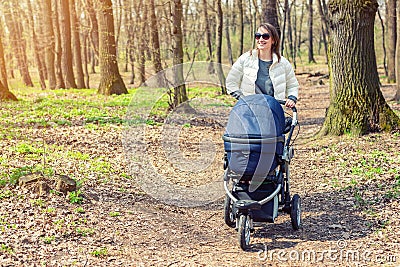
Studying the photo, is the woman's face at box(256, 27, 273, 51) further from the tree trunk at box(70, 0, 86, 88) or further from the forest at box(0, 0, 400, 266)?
the tree trunk at box(70, 0, 86, 88)

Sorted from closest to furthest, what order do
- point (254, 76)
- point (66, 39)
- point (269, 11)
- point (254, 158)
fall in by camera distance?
point (254, 158)
point (254, 76)
point (269, 11)
point (66, 39)

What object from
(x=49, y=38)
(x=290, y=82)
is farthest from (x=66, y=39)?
(x=290, y=82)

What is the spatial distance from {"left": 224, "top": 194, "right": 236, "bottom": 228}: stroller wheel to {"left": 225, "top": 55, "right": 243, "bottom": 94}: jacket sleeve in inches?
49.6

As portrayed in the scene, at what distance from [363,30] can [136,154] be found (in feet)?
16.0

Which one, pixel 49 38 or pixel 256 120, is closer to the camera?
pixel 256 120

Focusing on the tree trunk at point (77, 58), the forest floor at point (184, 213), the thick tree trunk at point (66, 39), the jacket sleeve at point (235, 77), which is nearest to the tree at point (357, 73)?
the forest floor at point (184, 213)

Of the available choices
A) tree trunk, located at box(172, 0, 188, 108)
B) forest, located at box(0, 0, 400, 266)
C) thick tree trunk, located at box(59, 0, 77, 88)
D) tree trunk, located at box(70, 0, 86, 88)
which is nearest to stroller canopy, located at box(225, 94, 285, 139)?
forest, located at box(0, 0, 400, 266)

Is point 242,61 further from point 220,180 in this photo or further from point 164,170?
point 164,170

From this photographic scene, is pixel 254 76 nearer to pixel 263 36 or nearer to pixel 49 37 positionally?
pixel 263 36

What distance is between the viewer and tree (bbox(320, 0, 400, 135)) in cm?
916

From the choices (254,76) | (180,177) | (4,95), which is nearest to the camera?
(254,76)

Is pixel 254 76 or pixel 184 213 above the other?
pixel 254 76

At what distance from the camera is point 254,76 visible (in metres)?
5.73

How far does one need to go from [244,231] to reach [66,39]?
1802 cm
